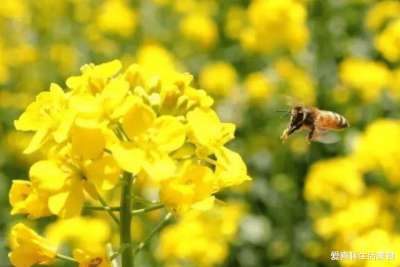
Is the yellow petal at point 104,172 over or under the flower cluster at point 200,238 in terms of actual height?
over

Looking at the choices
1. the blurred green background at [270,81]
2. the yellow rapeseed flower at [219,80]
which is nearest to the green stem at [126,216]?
the blurred green background at [270,81]

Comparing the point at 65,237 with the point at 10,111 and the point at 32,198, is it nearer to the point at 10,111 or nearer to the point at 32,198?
the point at 10,111

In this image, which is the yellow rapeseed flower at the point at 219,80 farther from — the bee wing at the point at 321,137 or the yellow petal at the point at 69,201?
the yellow petal at the point at 69,201

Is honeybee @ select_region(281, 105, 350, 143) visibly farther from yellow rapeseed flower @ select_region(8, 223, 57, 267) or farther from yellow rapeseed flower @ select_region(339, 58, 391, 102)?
yellow rapeseed flower @ select_region(339, 58, 391, 102)

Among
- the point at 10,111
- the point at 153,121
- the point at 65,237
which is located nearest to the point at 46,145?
the point at 153,121

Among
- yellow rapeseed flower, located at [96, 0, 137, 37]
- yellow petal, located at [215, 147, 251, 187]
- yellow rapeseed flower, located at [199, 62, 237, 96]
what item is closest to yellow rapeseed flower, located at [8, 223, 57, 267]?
yellow petal, located at [215, 147, 251, 187]

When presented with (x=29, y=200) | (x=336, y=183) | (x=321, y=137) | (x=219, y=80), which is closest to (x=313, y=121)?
(x=321, y=137)
